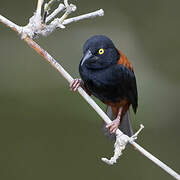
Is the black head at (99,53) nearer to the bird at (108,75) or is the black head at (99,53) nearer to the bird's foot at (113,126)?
the bird at (108,75)

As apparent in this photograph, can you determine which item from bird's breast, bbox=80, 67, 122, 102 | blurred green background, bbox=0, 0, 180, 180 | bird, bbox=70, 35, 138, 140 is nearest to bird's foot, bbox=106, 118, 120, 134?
bird, bbox=70, 35, 138, 140

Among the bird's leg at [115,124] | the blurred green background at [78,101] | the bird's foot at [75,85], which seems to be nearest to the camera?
the bird's foot at [75,85]

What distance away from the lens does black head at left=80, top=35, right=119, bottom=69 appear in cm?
346

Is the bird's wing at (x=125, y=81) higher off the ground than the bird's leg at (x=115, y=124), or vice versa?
the bird's wing at (x=125, y=81)

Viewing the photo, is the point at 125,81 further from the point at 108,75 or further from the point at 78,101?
the point at 78,101

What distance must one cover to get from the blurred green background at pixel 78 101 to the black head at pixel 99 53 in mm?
1361

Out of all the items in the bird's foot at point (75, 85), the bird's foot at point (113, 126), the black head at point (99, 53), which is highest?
the black head at point (99, 53)

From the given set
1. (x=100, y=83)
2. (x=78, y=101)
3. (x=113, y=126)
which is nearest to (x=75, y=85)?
(x=100, y=83)

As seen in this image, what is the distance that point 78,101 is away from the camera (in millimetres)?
5133

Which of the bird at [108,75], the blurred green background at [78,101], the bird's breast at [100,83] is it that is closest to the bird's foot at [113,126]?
the bird at [108,75]

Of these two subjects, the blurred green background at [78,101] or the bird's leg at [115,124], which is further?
the blurred green background at [78,101]

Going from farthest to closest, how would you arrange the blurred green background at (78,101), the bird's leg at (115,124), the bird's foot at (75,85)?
the blurred green background at (78,101) < the bird's leg at (115,124) < the bird's foot at (75,85)

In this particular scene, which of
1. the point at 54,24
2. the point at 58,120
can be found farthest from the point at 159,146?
the point at 54,24

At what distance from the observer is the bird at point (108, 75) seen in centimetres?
356
